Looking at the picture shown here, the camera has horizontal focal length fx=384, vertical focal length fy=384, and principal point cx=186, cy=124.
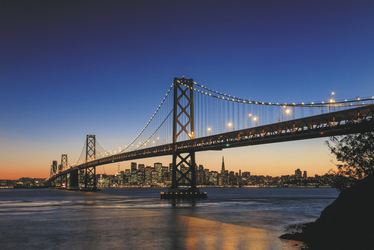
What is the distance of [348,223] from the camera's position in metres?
15.5

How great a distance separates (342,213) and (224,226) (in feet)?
35.9

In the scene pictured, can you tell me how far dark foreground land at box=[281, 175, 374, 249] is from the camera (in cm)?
1431

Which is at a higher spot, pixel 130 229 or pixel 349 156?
pixel 349 156

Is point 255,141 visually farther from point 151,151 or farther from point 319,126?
point 151,151

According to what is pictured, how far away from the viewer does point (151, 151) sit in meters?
73.6

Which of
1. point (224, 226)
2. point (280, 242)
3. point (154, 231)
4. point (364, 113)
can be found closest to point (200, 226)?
point (224, 226)

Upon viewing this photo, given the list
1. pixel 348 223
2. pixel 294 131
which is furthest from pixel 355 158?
pixel 294 131

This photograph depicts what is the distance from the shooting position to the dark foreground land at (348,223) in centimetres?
1431

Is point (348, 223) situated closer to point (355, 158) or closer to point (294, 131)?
point (355, 158)

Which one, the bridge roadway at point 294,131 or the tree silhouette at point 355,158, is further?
the bridge roadway at point 294,131

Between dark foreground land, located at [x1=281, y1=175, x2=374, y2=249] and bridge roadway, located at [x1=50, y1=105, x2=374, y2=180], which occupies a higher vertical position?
bridge roadway, located at [x1=50, y1=105, x2=374, y2=180]

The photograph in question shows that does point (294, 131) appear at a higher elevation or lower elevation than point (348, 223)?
higher

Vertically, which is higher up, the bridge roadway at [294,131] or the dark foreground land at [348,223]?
the bridge roadway at [294,131]

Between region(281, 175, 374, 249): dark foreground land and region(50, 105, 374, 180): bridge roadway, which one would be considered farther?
region(50, 105, 374, 180): bridge roadway
